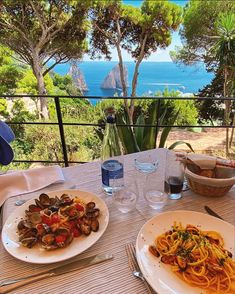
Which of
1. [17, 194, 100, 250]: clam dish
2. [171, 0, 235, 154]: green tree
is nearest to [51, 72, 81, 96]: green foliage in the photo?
[171, 0, 235, 154]: green tree

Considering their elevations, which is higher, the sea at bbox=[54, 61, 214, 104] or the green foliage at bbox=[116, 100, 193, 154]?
the sea at bbox=[54, 61, 214, 104]

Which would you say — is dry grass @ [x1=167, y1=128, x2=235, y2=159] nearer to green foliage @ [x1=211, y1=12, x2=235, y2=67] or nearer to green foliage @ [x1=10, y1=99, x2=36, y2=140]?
green foliage @ [x1=211, y1=12, x2=235, y2=67]

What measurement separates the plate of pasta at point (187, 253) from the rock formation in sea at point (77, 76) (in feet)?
23.9

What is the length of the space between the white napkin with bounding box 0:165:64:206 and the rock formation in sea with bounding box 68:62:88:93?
272 inches

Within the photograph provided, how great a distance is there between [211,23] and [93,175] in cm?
604

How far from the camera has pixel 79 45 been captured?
6551mm

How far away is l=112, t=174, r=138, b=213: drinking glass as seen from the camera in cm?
70

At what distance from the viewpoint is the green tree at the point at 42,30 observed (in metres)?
5.71

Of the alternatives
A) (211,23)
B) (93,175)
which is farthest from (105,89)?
(93,175)

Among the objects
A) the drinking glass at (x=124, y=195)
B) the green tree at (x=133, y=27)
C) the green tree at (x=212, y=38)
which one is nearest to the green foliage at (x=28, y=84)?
the green tree at (x=133, y=27)

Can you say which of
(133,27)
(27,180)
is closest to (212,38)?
(133,27)

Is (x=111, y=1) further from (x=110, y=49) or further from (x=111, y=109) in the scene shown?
(x=111, y=109)

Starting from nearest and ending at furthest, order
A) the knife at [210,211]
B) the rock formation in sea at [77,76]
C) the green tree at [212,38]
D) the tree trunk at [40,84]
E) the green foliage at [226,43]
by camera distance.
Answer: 1. the knife at [210,211]
2. the green foliage at [226,43]
3. the green tree at [212,38]
4. the tree trunk at [40,84]
5. the rock formation in sea at [77,76]

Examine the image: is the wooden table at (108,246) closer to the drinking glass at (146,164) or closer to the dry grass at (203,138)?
the drinking glass at (146,164)
